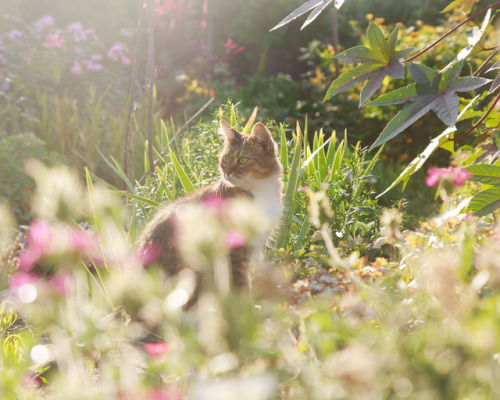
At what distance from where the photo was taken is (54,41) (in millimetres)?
7422

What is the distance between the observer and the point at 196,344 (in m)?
0.90

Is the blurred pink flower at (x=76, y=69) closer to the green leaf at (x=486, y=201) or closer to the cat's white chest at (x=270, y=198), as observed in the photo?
the cat's white chest at (x=270, y=198)

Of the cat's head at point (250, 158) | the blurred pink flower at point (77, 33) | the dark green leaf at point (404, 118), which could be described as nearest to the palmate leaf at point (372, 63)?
the dark green leaf at point (404, 118)

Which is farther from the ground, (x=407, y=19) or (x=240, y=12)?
(x=240, y=12)

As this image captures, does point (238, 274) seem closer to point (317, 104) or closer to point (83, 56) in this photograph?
point (317, 104)

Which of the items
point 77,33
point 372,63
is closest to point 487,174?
point 372,63

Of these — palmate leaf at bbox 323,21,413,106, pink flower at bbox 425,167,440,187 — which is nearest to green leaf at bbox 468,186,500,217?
pink flower at bbox 425,167,440,187

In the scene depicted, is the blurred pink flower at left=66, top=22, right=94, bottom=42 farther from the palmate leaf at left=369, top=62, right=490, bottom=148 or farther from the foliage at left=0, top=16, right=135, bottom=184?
the palmate leaf at left=369, top=62, right=490, bottom=148

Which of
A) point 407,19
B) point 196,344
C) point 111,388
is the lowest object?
point 407,19

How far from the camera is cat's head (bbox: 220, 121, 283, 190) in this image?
10.4ft

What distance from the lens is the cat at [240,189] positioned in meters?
2.64

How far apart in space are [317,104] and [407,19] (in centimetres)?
536

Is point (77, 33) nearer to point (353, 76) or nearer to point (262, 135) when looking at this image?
point (262, 135)

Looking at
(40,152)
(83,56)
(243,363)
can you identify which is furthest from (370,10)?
(243,363)
